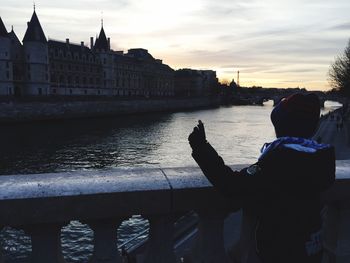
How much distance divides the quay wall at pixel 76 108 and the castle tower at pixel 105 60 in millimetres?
13722

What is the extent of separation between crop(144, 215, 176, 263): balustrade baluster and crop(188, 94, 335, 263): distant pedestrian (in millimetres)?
423

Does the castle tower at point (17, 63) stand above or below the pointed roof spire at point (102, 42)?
below

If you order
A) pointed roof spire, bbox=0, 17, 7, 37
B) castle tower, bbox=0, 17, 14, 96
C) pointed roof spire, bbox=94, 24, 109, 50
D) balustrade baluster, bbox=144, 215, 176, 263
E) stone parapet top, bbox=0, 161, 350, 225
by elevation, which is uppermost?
pointed roof spire, bbox=94, 24, 109, 50

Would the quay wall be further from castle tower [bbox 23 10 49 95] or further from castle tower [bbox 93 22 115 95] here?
castle tower [bbox 93 22 115 95]

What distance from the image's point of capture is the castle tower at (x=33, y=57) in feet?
234

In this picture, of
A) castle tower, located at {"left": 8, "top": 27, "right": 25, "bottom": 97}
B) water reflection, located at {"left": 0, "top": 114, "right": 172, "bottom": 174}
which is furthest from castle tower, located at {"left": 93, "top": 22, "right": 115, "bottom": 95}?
water reflection, located at {"left": 0, "top": 114, "right": 172, "bottom": 174}

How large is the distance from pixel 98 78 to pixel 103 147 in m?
64.2

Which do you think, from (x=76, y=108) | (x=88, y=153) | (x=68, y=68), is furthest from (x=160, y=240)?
(x=68, y=68)

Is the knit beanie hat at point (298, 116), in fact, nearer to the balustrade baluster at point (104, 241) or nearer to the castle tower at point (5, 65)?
the balustrade baluster at point (104, 241)

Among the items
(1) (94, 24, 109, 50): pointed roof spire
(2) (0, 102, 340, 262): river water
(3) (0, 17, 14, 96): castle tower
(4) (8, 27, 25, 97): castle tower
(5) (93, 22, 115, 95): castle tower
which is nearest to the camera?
(2) (0, 102, 340, 262): river water

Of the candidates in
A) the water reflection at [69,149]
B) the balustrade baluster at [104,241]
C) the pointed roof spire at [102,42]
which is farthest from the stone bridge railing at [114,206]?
the pointed roof spire at [102,42]

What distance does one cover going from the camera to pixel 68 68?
84.2m

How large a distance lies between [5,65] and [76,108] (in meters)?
13.1

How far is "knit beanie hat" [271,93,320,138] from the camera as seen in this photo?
194cm
